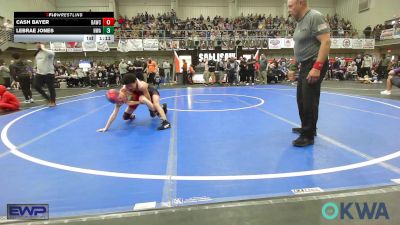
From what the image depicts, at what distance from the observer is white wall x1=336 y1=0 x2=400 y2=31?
24328mm

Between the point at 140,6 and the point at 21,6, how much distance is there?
9.48 m

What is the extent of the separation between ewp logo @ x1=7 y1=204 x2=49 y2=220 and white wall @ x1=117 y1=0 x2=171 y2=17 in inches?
1065

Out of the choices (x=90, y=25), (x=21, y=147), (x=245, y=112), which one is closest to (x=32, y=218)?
(x=21, y=147)

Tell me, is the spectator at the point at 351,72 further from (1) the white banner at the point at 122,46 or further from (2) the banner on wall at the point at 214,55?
(1) the white banner at the point at 122,46

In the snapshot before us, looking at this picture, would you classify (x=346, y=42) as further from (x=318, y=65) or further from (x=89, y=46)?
(x=318, y=65)

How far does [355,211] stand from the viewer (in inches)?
A: 79.8

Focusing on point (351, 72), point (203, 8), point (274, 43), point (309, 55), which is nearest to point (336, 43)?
point (351, 72)

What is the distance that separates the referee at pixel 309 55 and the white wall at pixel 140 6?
993 inches

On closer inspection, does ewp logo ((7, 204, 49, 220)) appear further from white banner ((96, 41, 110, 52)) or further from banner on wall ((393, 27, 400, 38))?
banner on wall ((393, 27, 400, 38))

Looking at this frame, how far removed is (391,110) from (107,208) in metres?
6.54

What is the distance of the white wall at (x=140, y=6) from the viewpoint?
88.7 ft

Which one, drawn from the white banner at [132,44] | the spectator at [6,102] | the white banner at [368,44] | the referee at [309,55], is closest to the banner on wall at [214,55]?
the white banner at [132,44]

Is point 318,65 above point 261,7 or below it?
below

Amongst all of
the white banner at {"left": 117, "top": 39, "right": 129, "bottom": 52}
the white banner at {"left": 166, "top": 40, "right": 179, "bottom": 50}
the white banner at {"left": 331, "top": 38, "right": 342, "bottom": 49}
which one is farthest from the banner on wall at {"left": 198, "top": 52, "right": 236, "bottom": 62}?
the white banner at {"left": 331, "top": 38, "right": 342, "bottom": 49}
